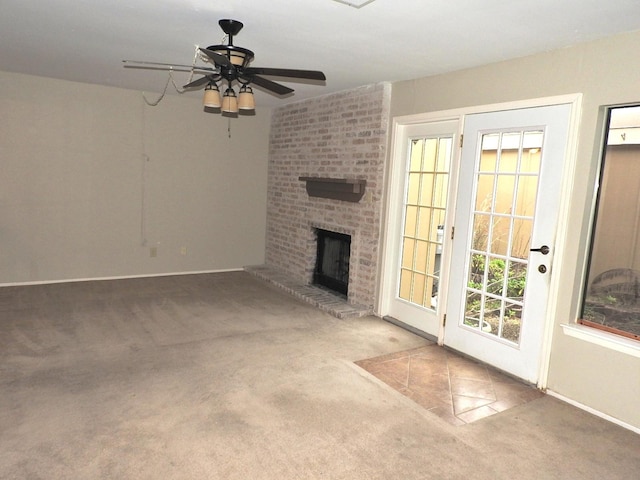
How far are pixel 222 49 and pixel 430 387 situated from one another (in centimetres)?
258

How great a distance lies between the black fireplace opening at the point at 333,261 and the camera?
17.2 feet

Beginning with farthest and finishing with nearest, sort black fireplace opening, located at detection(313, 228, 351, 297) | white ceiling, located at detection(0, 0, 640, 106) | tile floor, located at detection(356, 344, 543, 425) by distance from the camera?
1. black fireplace opening, located at detection(313, 228, 351, 297)
2. tile floor, located at detection(356, 344, 543, 425)
3. white ceiling, located at detection(0, 0, 640, 106)

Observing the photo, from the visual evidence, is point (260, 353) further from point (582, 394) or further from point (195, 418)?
point (582, 394)

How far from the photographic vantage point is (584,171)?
288 cm

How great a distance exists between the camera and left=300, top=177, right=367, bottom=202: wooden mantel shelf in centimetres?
462

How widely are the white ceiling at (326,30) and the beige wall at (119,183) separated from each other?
1.21 m

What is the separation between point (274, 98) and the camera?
5535 mm

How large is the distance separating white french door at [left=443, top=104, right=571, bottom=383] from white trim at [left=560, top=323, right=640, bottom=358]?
0.19 m

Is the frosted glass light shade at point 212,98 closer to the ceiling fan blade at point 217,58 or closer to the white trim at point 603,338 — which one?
the ceiling fan blade at point 217,58

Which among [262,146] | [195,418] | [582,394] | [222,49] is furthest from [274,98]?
[582,394]

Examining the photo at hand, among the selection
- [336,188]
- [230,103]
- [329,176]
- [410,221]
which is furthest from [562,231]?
[329,176]

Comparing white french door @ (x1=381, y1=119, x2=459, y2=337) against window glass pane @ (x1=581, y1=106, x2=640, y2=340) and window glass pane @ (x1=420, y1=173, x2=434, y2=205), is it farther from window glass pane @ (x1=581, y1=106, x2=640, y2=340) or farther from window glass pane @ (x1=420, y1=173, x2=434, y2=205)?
window glass pane @ (x1=581, y1=106, x2=640, y2=340)

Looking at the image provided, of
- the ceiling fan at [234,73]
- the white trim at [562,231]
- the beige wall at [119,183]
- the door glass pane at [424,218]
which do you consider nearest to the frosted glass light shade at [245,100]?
the ceiling fan at [234,73]

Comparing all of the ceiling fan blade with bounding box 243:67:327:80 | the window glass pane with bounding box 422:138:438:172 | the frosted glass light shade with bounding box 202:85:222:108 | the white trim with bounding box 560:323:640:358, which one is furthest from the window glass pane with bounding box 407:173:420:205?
the frosted glass light shade with bounding box 202:85:222:108
